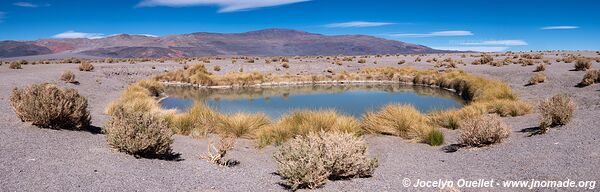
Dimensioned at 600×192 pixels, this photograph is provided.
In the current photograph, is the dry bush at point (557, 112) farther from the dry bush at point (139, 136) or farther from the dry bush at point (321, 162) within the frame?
the dry bush at point (139, 136)

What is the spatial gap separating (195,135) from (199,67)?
23987mm

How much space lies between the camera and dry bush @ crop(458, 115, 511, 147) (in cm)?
903

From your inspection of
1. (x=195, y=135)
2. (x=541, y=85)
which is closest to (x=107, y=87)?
(x=195, y=135)

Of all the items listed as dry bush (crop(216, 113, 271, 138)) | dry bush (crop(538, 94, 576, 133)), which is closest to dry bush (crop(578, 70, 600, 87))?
dry bush (crop(538, 94, 576, 133))

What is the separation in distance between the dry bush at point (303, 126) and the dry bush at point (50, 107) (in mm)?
3918

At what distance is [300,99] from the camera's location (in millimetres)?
22516

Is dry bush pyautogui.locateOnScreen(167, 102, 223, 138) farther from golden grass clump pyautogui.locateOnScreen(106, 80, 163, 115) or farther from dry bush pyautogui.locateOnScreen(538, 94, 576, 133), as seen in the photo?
dry bush pyautogui.locateOnScreen(538, 94, 576, 133)

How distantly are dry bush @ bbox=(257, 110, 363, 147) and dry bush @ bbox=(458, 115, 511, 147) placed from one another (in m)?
2.58

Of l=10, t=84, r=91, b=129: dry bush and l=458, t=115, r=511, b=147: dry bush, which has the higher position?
l=10, t=84, r=91, b=129: dry bush

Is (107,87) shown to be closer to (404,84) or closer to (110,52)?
(404,84)

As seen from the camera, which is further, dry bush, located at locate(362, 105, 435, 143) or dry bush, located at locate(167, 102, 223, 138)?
dry bush, located at locate(167, 102, 223, 138)

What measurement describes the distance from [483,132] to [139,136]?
6501 millimetres

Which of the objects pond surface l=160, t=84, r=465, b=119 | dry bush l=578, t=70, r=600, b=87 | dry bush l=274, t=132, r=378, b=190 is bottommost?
pond surface l=160, t=84, r=465, b=119

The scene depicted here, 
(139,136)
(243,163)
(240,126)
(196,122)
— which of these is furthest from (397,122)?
(139,136)
